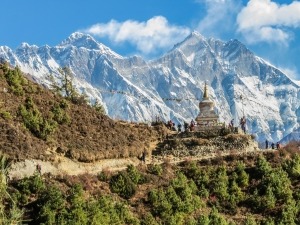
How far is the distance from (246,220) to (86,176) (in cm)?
1379

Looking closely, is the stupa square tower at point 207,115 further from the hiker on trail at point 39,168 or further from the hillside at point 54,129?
the hiker on trail at point 39,168

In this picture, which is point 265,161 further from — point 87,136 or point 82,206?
point 82,206

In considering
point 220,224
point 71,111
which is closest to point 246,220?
point 220,224

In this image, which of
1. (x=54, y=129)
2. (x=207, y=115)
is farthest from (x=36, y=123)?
(x=207, y=115)

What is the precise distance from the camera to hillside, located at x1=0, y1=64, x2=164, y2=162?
174 feet

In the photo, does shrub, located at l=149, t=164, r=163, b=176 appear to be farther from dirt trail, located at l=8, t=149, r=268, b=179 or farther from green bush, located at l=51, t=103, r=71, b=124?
green bush, located at l=51, t=103, r=71, b=124

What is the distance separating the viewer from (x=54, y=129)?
5791 cm

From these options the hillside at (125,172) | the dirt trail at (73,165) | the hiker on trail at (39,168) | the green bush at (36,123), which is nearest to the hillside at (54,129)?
the green bush at (36,123)

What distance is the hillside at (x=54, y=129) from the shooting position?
53.1 m

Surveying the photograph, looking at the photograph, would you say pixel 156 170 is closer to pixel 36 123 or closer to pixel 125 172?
pixel 125 172

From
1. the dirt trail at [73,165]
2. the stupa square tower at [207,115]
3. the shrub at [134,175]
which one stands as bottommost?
the shrub at [134,175]

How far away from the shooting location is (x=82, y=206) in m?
44.9

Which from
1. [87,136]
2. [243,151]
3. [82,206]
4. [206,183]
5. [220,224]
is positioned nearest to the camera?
[82,206]

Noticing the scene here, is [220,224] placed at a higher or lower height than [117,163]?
lower
